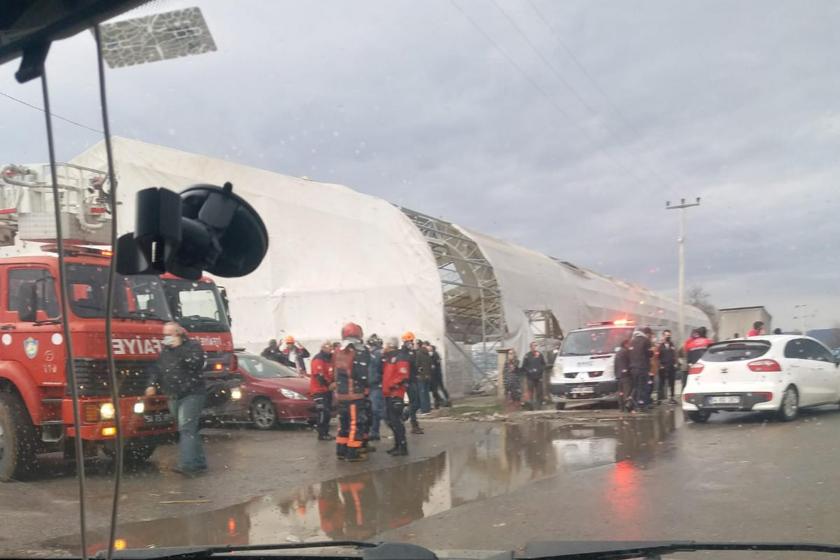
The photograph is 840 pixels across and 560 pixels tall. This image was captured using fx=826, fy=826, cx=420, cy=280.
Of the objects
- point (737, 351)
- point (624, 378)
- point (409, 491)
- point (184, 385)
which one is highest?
point (737, 351)

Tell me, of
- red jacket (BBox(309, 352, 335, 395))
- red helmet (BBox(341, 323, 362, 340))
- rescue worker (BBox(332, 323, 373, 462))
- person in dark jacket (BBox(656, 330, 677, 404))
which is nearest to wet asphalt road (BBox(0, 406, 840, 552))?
rescue worker (BBox(332, 323, 373, 462))

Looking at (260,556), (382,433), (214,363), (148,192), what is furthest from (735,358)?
(148,192)

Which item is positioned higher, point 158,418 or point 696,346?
point 696,346

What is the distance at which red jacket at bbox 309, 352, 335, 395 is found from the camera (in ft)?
38.6

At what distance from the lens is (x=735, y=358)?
43.0ft

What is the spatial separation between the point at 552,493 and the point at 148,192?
6.11 m

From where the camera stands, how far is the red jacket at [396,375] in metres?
10.7

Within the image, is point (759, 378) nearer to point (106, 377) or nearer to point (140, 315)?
point (140, 315)

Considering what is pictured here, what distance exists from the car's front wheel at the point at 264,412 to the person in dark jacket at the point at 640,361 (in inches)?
266

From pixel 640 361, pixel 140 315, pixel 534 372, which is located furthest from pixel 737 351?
pixel 140 315

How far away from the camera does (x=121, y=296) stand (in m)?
8.43

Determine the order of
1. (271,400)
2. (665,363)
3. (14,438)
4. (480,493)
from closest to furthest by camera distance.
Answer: (480,493) < (14,438) < (271,400) < (665,363)

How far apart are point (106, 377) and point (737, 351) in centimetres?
960

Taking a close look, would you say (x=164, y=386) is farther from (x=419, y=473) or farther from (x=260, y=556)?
(x=260, y=556)
